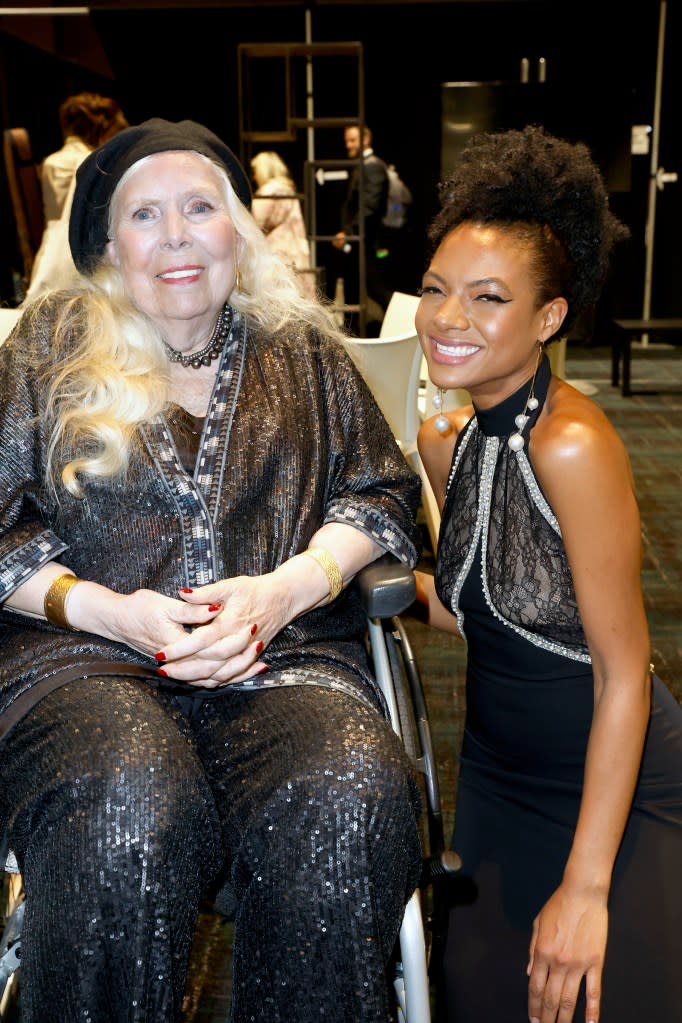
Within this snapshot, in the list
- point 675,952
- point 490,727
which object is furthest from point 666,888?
point 490,727

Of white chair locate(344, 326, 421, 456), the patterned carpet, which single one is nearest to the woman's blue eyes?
the patterned carpet

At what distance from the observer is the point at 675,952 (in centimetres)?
149

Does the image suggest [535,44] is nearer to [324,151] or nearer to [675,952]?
[324,151]

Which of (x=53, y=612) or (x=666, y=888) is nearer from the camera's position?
(x=666, y=888)

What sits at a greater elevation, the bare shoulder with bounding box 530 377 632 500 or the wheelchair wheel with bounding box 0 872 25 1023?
the bare shoulder with bounding box 530 377 632 500

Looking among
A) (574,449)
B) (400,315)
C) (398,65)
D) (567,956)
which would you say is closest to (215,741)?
(567,956)

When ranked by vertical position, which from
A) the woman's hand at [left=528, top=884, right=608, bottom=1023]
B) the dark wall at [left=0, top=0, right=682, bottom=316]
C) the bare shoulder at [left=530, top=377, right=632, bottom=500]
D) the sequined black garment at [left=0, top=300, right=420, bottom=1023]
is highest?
the dark wall at [left=0, top=0, right=682, bottom=316]

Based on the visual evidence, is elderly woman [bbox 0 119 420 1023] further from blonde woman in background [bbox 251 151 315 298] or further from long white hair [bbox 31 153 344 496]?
blonde woman in background [bbox 251 151 315 298]

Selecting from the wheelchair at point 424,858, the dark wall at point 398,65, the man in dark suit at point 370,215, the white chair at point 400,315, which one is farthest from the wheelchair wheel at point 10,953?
the dark wall at point 398,65

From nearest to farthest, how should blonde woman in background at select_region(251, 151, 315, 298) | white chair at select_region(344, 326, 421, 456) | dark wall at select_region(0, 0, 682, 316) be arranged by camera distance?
white chair at select_region(344, 326, 421, 456) < blonde woman in background at select_region(251, 151, 315, 298) < dark wall at select_region(0, 0, 682, 316)

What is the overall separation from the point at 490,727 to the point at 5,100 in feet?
28.2

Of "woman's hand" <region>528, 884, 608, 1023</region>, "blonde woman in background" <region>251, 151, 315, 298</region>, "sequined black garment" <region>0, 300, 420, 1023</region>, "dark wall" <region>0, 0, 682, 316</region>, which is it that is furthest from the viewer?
"dark wall" <region>0, 0, 682, 316</region>

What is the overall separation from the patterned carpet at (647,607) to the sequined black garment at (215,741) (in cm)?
50

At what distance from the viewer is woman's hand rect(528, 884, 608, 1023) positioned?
1462 mm
